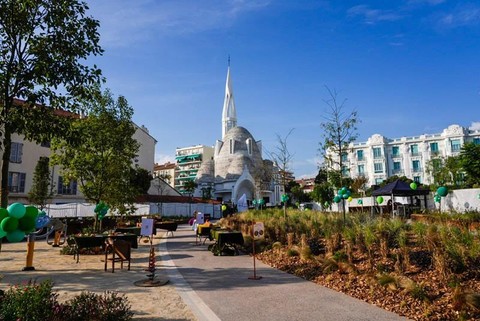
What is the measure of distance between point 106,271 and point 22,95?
570 cm

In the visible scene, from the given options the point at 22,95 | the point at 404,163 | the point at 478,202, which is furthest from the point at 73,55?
the point at 404,163

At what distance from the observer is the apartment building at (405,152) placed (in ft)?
220

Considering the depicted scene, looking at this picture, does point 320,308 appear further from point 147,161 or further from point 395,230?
point 147,161

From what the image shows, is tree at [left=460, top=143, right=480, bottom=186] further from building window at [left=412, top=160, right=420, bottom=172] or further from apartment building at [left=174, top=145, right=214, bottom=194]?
apartment building at [left=174, top=145, right=214, bottom=194]

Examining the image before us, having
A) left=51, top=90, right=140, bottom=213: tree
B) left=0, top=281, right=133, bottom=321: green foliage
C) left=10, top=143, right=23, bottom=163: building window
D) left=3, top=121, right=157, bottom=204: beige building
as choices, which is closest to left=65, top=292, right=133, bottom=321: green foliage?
left=0, top=281, right=133, bottom=321: green foliage

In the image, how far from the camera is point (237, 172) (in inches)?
3442

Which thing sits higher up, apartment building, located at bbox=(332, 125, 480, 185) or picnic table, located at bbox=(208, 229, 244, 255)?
apartment building, located at bbox=(332, 125, 480, 185)

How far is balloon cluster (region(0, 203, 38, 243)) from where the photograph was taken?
5.29m

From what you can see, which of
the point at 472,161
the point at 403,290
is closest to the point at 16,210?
the point at 403,290

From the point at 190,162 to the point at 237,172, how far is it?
39.8 metres

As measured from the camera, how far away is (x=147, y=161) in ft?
194

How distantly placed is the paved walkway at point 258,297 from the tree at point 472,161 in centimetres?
2884

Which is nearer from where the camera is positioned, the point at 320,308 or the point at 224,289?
the point at 320,308

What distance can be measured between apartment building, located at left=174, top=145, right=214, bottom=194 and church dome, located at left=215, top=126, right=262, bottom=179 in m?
26.6
